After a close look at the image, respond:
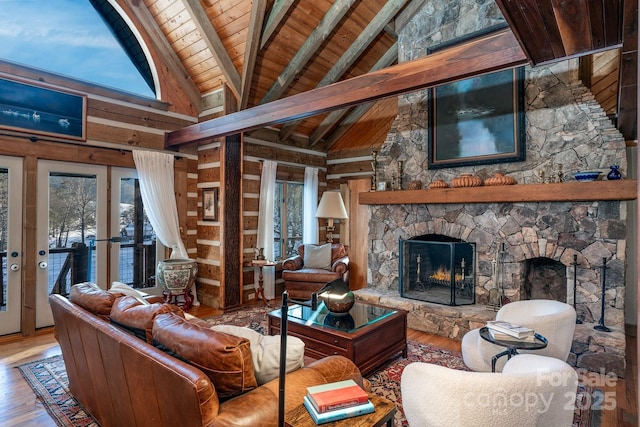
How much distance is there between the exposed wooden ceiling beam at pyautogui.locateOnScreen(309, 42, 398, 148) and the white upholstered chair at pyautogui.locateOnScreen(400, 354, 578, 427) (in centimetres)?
523

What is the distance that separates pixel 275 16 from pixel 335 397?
449 centimetres

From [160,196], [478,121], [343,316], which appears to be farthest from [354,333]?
[160,196]

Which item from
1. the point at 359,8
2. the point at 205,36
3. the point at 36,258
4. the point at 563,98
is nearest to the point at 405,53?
the point at 359,8

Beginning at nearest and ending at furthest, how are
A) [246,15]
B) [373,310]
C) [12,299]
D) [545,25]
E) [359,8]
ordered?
[545,25]
[373,310]
[12,299]
[246,15]
[359,8]

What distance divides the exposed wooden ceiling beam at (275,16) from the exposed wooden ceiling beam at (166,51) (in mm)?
1483

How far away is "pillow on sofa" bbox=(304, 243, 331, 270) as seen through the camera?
570 centimetres

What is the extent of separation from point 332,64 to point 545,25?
4030 mm

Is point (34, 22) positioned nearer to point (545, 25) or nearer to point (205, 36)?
point (205, 36)

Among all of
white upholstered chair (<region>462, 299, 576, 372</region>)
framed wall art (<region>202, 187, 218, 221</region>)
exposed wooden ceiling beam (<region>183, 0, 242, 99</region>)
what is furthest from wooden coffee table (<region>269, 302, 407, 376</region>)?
exposed wooden ceiling beam (<region>183, 0, 242, 99</region>)

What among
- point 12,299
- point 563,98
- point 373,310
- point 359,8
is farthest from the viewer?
point 359,8

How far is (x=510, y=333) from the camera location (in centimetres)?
227

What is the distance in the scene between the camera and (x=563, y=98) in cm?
371

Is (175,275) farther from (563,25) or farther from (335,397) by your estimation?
(563,25)

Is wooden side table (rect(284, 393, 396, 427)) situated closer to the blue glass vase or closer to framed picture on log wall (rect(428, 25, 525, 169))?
the blue glass vase
